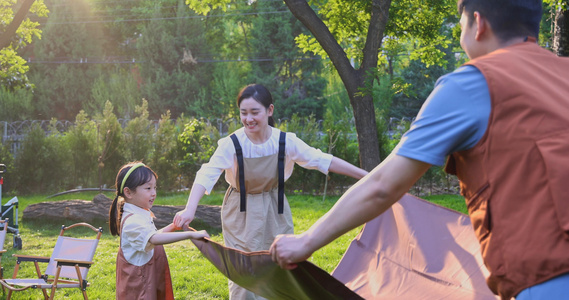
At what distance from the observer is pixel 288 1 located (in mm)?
7469

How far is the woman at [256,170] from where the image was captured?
178 inches

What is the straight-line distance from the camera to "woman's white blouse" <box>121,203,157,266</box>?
13.7ft

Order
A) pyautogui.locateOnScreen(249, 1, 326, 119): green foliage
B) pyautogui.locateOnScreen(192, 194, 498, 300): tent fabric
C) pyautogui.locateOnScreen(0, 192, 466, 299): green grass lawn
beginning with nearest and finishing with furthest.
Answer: pyautogui.locateOnScreen(192, 194, 498, 300): tent fabric, pyautogui.locateOnScreen(0, 192, 466, 299): green grass lawn, pyautogui.locateOnScreen(249, 1, 326, 119): green foliage

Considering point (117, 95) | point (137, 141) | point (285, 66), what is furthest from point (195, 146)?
point (285, 66)

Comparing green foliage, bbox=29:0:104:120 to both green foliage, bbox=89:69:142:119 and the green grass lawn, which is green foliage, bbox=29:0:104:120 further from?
the green grass lawn

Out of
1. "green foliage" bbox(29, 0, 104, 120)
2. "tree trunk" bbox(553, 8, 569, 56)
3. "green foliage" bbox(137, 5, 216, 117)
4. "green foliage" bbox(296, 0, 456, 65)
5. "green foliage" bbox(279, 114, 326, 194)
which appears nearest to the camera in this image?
"tree trunk" bbox(553, 8, 569, 56)

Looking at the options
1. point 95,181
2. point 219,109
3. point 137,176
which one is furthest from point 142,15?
point 137,176

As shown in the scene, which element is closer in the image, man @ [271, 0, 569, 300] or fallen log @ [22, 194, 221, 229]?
man @ [271, 0, 569, 300]

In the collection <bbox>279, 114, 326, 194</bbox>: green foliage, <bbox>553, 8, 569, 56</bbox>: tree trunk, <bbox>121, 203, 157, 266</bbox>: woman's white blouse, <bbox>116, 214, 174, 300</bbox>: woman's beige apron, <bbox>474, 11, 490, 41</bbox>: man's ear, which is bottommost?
<bbox>279, 114, 326, 194</bbox>: green foliage

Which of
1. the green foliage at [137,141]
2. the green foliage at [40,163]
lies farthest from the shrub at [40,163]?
the green foliage at [137,141]

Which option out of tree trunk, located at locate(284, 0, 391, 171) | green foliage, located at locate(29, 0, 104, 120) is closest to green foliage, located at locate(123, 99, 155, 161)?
tree trunk, located at locate(284, 0, 391, 171)

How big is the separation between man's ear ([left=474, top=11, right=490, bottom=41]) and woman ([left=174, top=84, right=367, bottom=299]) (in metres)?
2.53

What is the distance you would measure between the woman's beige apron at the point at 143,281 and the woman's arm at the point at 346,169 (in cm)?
147

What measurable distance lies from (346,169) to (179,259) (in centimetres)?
509
